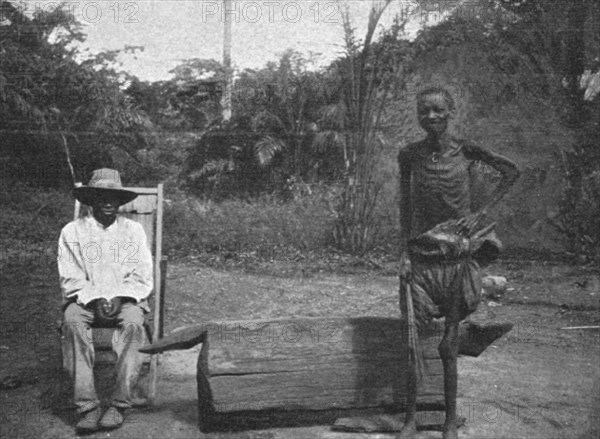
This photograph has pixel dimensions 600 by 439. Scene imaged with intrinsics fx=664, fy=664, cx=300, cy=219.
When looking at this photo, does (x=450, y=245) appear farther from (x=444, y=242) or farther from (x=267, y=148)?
(x=267, y=148)

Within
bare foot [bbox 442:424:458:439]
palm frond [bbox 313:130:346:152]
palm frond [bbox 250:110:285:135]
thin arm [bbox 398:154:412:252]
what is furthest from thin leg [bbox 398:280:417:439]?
palm frond [bbox 250:110:285:135]

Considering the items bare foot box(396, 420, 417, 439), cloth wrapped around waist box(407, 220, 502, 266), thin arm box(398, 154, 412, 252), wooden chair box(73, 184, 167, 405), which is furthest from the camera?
wooden chair box(73, 184, 167, 405)

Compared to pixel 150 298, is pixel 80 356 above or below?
below

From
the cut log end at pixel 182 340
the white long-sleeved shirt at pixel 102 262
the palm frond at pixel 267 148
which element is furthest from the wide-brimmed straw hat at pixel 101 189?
the palm frond at pixel 267 148

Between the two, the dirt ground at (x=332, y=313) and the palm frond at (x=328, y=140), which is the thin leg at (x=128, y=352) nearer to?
the dirt ground at (x=332, y=313)

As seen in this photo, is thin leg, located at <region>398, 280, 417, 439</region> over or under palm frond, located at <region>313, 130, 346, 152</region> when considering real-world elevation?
under

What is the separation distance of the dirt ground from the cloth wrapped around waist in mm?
1083

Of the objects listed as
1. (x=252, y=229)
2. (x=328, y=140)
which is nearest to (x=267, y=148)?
(x=328, y=140)

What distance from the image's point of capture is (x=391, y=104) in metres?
11.6

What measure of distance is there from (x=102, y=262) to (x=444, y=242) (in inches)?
92.8

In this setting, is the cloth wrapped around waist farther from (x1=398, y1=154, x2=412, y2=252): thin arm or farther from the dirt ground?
the dirt ground

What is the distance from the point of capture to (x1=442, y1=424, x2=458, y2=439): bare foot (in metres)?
3.68

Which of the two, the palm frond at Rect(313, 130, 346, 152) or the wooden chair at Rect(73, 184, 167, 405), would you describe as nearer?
the wooden chair at Rect(73, 184, 167, 405)

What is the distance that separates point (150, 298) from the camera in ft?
17.3
